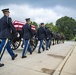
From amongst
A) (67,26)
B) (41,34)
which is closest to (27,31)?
(41,34)

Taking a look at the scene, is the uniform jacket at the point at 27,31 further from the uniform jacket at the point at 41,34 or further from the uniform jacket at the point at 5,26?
the uniform jacket at the point at 41,34

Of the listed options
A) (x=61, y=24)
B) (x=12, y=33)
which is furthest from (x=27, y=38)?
(x=61, y=24)

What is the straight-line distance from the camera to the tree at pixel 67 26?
309 ft

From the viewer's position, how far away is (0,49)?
22.7 ft

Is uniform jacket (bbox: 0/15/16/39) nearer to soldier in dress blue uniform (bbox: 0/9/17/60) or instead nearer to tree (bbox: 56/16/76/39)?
soldier in dress blue uniform (bbox: 0/9/17/60)

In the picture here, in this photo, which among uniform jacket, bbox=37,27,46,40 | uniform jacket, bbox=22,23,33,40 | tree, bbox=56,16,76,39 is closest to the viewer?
uniform jacket, bbox=22,23,33,40

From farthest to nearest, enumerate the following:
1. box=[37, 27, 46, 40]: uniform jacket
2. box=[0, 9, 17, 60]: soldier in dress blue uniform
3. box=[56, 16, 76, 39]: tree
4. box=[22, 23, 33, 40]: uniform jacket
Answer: box=[56, 16, 76, 39]: tree
box=[37, 27, 46, 40]: uniform jacket
box=[22, 23, 33, 40]: uniform jacket
box=[0, 9, 17, 60]: soldier in dress blue uniform

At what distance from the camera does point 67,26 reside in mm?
96500

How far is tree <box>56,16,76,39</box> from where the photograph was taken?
9431 cm

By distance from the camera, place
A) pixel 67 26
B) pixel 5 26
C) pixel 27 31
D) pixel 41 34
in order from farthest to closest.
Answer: pixel 67 26
pixel 41 34
pixel 27 31
pixel 5 26

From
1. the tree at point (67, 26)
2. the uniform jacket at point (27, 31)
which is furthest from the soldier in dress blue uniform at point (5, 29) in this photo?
the tree at point (67, 26)

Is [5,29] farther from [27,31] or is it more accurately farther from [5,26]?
[27,31]

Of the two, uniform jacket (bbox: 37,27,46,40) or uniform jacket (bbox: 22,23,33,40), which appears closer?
uniform jacket (bbox: 22,23,33,40)

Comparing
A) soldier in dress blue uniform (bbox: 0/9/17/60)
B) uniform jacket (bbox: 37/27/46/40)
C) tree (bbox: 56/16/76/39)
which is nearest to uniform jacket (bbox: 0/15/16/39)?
soldier in dress blue uniform (bbox: 0/9/17/60)
